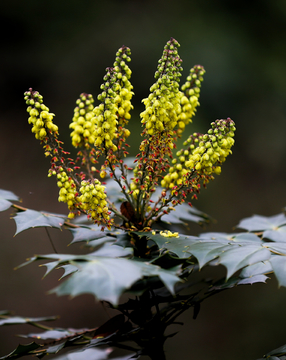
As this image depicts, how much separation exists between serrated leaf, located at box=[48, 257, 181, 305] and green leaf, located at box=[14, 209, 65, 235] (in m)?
0.31

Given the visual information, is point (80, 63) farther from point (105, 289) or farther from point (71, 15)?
point (105, 289)

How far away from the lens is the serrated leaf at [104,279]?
479 millimetres

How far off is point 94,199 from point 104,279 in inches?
10.3

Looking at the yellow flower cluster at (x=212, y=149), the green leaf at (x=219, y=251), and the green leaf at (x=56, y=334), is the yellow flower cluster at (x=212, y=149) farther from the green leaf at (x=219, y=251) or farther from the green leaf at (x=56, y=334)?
the green leaf at (x=56, y=334)

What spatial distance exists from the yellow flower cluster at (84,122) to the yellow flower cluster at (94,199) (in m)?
0.11

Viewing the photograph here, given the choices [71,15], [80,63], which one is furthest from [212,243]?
[71,15]

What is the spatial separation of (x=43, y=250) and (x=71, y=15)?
1905mm

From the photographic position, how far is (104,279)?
1.66 ft

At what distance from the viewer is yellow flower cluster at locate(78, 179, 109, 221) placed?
2.39 feet

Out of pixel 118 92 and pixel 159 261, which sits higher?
pixel 118 92

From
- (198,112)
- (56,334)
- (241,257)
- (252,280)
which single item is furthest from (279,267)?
(198,112)

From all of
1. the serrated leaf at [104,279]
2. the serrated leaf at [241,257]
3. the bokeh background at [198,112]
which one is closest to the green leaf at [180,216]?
the serrated leaf at [241,257]

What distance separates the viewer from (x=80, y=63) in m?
2.76

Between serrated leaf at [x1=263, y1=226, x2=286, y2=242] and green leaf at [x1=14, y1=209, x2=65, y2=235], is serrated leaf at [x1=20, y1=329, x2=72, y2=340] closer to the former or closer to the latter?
green leaf at [x1=14, y1=209, x2=65, y2=235]
